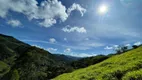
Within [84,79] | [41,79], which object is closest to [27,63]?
[41,79]

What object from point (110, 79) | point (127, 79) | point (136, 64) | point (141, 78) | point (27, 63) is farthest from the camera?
point (27, 63)

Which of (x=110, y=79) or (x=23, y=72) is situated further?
(x=23, y=72)

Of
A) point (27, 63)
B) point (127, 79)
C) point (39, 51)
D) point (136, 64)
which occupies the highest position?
point (39, 51)

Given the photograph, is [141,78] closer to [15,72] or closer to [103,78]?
[103,78]

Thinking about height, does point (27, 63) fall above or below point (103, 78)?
above

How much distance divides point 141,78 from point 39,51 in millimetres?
148012

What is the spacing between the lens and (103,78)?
18.8 m

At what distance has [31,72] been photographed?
153750mm

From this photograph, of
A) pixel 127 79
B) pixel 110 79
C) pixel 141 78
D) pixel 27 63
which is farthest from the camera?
pixel 27 63

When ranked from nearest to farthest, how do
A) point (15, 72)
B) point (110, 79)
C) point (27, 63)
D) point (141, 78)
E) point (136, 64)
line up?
point (141, 78), point (110, 79), point (136, 64), point (15, 72), point (27, 63)

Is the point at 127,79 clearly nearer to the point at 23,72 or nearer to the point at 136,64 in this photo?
the point at 136,64

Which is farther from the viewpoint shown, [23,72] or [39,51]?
[39,51]

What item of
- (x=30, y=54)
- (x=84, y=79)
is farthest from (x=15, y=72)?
(x=84, y=79)

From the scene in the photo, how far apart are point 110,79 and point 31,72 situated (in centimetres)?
14295
